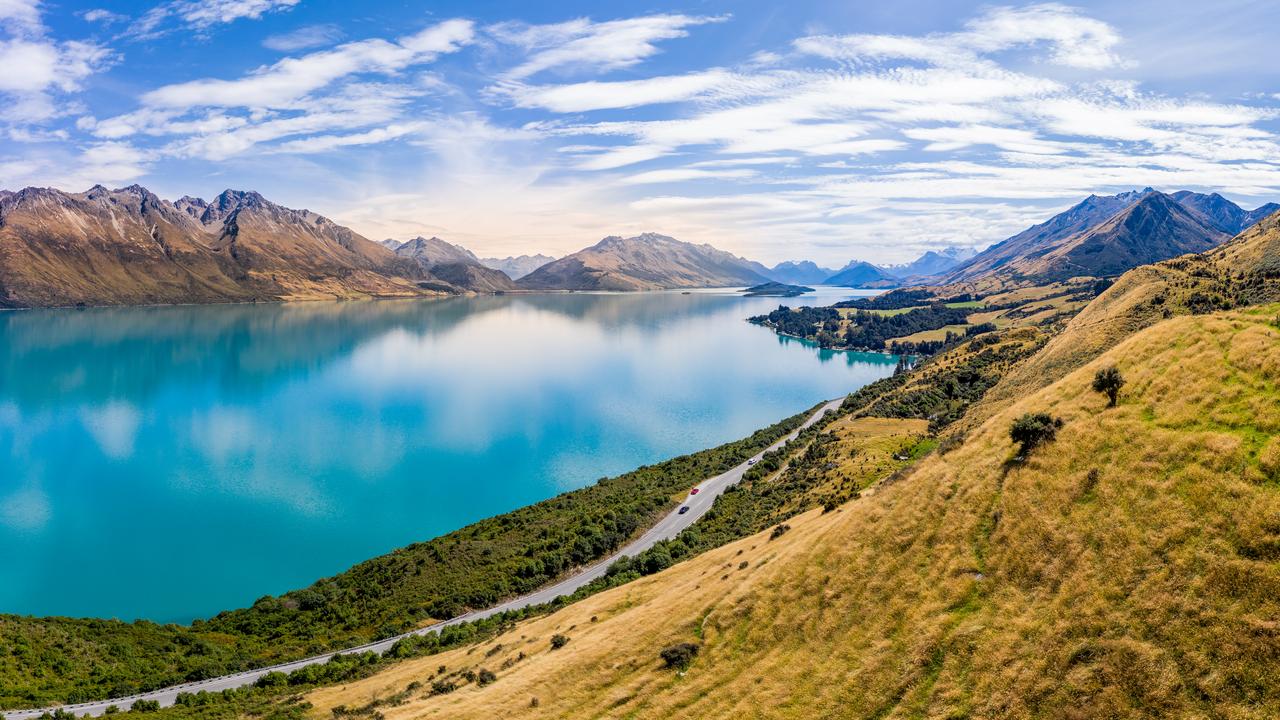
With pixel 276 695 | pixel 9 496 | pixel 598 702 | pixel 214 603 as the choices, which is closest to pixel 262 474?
pixel 9 496

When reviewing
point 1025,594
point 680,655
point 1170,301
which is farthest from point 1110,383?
point 1170,301

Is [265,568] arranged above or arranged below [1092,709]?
below

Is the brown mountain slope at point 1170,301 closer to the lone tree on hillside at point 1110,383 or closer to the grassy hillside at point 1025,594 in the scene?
the grassy hillside at point 1025,594

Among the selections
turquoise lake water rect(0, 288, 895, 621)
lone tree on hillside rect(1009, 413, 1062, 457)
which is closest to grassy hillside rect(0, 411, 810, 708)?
turquoise lake water rect(0, 288, 895, 621)

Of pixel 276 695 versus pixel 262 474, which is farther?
pixel 262 474

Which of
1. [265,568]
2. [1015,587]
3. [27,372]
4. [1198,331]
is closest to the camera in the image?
[1015,587]

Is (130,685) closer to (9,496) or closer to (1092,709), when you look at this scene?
(1092,709)
